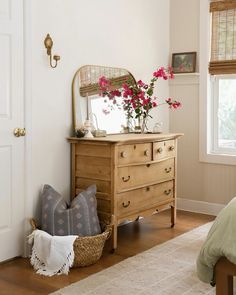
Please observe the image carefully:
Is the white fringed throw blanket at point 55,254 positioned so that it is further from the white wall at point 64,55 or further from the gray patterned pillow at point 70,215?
the white wall at point 64,55

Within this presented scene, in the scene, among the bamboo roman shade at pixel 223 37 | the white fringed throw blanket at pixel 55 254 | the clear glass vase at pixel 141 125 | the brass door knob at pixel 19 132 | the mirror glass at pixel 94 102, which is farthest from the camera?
the bamboo roman shade at pixel 223 37

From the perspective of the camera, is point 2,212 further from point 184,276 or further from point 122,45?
point 122,45

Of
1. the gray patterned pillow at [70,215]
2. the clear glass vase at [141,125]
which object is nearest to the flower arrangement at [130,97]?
the clear glass vase at [141,125]

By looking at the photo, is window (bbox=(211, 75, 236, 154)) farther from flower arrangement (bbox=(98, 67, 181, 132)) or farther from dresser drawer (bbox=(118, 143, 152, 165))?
dresser drawer (bbox=(118, 143, 152, 165))

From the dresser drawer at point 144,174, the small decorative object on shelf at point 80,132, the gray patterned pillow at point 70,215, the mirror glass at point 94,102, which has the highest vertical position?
the mirror glass at point 94,102

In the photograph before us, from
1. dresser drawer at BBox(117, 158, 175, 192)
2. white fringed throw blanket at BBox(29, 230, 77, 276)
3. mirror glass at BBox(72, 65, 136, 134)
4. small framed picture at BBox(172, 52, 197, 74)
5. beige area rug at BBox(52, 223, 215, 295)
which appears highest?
small framed picture at BBox(172, 52, 197, 74)

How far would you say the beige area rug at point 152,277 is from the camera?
292cm

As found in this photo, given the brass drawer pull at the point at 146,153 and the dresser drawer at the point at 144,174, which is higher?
the brass drawer pull at the point at 146,153

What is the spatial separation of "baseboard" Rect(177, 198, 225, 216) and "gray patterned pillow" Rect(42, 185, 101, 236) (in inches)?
72.7

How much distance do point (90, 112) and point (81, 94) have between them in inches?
7.2

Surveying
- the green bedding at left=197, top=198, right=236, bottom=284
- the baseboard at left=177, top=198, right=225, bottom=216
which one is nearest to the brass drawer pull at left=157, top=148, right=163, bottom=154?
the baseboard at left=177, top=198, right=225, bottom=216

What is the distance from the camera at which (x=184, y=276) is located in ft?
10.4

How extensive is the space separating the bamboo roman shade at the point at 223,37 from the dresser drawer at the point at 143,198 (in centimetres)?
138

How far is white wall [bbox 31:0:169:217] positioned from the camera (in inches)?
143
